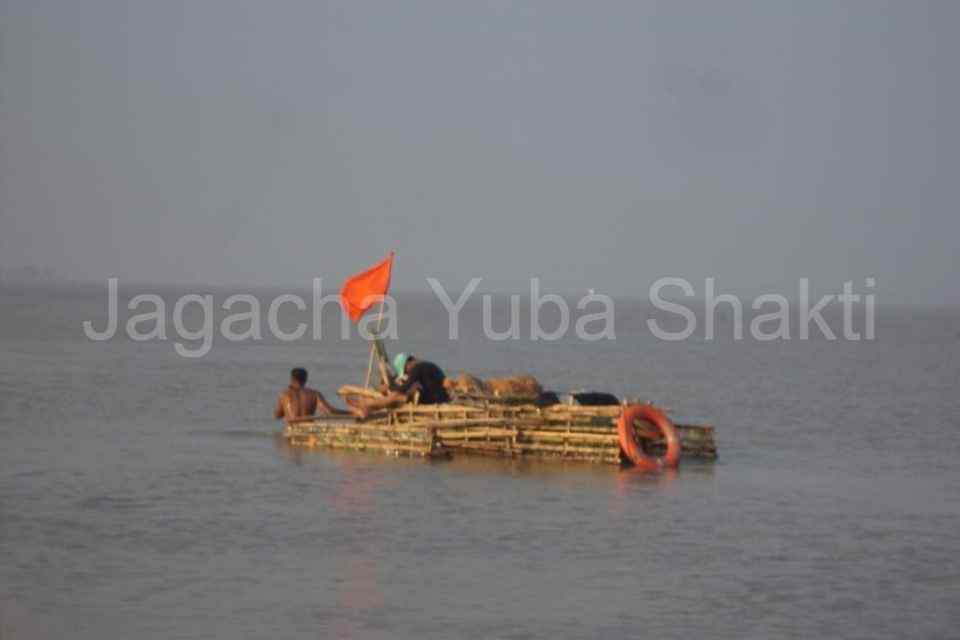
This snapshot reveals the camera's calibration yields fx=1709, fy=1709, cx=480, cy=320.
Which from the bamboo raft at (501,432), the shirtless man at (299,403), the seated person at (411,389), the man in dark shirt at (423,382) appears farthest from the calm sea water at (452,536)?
the man in dark shirt at (423,382)

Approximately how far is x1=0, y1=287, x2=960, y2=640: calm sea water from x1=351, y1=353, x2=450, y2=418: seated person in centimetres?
74

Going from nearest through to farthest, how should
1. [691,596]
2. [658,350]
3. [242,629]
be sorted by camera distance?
[242,629], [691,596], [658,350]

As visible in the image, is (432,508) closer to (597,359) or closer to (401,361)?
(401,361)

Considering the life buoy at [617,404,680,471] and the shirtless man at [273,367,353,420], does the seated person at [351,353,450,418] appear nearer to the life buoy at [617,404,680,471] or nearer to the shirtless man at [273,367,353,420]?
the shirtless man at [273,367,353,420]

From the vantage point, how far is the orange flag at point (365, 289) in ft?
78.5

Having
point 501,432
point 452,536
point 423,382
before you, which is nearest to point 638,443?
point 501,432

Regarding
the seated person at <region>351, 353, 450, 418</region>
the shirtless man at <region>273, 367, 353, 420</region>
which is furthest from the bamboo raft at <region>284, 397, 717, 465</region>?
the shirtless man at <region>273, 367, 353, 420</region>

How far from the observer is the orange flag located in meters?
23.9

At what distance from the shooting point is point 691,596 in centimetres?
1389

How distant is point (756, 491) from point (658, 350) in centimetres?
4950

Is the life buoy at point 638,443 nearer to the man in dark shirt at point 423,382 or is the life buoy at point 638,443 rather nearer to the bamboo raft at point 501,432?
the bamboo raft at point 501,432

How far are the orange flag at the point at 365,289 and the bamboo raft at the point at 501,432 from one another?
2.28m

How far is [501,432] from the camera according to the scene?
21281mm

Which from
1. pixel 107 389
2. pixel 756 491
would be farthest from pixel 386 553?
pixel 107 389
